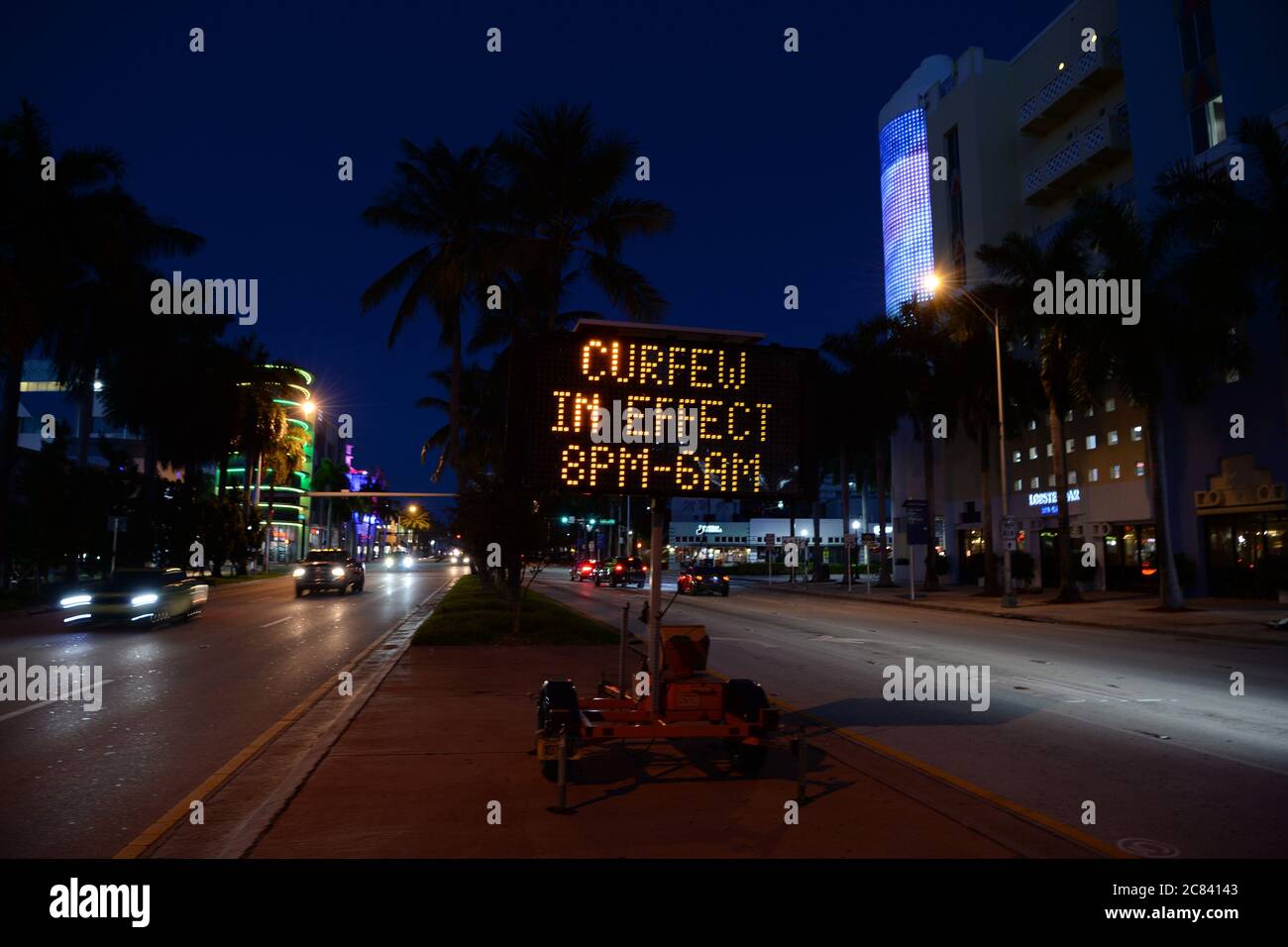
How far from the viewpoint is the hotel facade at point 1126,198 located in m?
30.1

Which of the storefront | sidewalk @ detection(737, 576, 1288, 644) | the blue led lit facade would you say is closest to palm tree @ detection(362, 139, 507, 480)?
sidewalk @ detection(737, 576, 1288, 644)

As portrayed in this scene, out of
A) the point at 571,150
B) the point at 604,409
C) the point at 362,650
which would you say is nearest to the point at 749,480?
the point at 604,409

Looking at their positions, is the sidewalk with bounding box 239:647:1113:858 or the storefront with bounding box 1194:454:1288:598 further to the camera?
the storefront with bounding box 1194:454:1288:598

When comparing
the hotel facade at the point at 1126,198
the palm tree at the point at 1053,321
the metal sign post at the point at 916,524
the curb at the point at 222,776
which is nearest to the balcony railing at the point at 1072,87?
the hotel facade at the point at 1126,198

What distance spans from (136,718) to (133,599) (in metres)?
12.7

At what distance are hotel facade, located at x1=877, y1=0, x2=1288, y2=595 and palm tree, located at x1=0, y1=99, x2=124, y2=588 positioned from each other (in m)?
36.4

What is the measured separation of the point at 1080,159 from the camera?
4006 centimetres

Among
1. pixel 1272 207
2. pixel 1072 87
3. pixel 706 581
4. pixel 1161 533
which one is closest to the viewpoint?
pixel 1272 207

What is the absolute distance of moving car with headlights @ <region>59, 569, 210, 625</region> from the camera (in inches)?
792

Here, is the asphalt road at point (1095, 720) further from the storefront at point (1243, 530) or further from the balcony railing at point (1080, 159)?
the balcony railing at point (1080, 159)

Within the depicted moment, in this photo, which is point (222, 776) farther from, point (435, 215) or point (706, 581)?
point (706, 581)

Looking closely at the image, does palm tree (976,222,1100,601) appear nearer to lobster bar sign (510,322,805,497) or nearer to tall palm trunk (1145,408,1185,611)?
tall palm trunk (1145,408,1185,611)

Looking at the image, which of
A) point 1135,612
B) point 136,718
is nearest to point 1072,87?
point 1135,612

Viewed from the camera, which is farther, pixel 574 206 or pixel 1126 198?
pixel 1126 198
